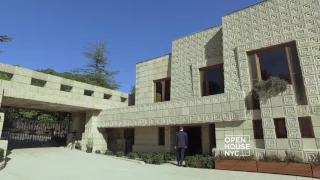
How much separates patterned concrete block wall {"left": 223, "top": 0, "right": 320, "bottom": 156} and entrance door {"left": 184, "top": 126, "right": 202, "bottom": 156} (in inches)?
145

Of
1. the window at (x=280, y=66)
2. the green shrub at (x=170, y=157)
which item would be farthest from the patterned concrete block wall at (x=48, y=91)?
the window at (x=280, y=66)

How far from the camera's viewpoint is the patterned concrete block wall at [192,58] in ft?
42.1

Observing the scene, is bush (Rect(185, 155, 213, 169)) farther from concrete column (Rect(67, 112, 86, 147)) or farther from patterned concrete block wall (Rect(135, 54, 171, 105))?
concrete column (Rect(67, 112, 86, 147))

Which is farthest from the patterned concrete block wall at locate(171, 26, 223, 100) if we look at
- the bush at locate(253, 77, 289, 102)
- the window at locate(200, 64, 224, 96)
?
the bush at locate(253, 77, 289, 102)

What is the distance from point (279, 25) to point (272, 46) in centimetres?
112

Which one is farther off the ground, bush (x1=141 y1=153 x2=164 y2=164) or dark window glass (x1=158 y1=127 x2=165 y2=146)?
dark window glass (x1=158 y1=127 x2=165 y2=146)

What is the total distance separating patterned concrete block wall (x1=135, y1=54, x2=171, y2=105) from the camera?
1560cm

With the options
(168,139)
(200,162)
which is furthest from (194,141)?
(200,162)

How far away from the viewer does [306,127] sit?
838 centimetres

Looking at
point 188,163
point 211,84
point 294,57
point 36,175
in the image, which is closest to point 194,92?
point 211,84

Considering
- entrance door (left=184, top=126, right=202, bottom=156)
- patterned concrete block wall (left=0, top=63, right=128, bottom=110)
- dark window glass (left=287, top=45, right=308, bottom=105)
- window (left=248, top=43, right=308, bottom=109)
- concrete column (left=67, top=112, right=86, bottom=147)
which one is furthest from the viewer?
concrete column (left=67, top=112, right=86, bottom=147)

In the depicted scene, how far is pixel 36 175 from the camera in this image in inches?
296

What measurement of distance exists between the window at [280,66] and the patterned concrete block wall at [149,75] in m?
6.42

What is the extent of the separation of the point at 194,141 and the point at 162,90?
179 inches
